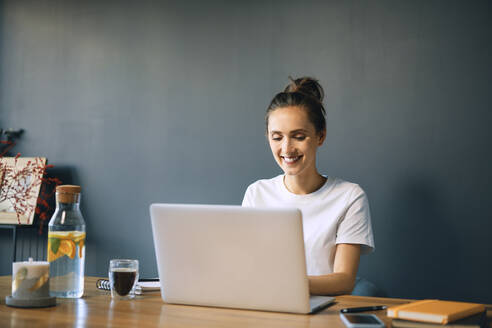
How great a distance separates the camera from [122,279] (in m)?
1.43

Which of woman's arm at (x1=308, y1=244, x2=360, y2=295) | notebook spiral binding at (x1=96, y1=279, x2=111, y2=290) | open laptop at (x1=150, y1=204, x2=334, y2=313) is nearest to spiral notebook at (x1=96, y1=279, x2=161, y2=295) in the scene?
notebook spiral binding at (x1=96, y1=279, x2=111, y2=290)

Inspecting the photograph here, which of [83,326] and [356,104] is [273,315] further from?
[356,104]

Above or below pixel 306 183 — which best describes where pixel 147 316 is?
below

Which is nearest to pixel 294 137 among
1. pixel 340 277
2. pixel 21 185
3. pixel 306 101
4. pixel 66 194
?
pixel 306 101

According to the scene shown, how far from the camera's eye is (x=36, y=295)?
4.19 feet

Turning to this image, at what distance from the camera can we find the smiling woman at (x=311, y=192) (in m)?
1.95

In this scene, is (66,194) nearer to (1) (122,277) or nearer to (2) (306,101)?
(1) (122,277)

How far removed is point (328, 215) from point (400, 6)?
1246 millimetres

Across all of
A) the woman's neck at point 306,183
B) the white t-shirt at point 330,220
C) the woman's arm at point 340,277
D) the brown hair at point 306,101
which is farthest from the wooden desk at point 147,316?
the brown hair at point 306,101

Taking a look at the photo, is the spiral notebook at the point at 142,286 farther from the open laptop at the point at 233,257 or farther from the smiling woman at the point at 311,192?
the smiling woman at the point at 311,192

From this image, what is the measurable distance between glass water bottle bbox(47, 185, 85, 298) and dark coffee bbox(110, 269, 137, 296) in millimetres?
99

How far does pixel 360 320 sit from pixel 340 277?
0.49 metres

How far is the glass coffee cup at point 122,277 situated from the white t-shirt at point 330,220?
2.66ft

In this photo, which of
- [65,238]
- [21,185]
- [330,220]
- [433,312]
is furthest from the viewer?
[21,185]
